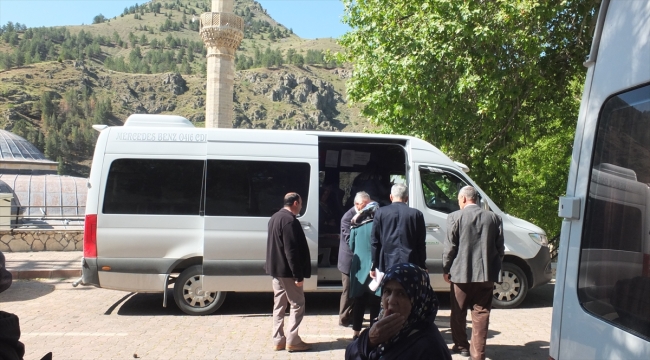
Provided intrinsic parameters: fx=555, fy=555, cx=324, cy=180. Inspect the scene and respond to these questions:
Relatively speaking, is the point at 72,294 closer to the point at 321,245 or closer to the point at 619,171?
the point at 321,245

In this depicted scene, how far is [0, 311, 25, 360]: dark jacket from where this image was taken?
6.70ft

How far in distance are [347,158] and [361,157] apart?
244mm

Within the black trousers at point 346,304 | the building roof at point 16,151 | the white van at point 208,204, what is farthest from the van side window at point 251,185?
the building roof at point 16,151

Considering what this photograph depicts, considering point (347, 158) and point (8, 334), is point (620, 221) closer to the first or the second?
point (8, 334)

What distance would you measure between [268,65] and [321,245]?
128 metres

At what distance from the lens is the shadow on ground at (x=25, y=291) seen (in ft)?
29.9

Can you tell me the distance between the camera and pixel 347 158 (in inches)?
380

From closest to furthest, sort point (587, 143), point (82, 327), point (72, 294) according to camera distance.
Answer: point (587, 143)
point (82, 327)
point (72, 294)

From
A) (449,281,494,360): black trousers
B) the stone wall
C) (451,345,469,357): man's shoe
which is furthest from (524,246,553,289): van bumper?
the stone wall

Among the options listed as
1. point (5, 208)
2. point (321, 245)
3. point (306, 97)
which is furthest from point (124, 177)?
point (306, 97)

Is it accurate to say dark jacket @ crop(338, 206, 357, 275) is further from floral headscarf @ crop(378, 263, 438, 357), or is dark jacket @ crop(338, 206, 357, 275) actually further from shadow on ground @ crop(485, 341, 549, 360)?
floral headscarf @ crop(378, 263, 438, 357)

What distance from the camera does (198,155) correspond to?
303 inches

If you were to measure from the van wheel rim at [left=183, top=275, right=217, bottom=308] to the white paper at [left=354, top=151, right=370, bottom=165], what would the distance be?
3400 millimetres

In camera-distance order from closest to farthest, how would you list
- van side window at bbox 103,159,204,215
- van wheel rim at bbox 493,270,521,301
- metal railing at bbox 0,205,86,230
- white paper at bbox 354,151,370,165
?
1. van side window at bbox 103,159,204,215
2. van wheel rim at bbox 493,270,521,301
3. white paper at bbox 354,151,370,165
4. metal railing at bbox 0,205,86,230
